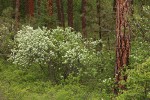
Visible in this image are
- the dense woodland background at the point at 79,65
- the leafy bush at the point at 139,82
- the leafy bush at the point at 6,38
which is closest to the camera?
the leafy bush at the point at 139,82

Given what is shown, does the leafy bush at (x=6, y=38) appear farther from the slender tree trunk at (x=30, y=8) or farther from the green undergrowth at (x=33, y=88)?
the slender tree trunk at (x=30, y=8)

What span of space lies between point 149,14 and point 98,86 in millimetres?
3133

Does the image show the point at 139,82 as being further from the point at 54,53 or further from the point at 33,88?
the point at 54,53

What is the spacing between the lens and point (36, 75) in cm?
1512

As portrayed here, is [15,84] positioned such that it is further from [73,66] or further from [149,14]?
[149,14]

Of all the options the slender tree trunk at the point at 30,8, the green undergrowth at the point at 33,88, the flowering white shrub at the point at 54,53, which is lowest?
the green undergrowth at the point at 33,88

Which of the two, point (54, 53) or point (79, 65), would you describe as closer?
point (79, 65)

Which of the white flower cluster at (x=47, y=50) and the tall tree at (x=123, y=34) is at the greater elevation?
the tall tree at (x=123, y=34)

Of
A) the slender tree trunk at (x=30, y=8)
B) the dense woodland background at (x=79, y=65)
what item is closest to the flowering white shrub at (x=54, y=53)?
the dense woodland background at (x=79, y=65)

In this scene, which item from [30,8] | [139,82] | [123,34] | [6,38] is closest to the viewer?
[139,82]

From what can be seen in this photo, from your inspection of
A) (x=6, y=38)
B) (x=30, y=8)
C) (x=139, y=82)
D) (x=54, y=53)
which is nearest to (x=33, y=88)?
(x=54, y=53)

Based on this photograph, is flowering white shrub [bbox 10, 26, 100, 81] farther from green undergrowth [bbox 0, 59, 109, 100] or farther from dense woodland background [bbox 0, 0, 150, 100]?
green undergrowth [bbox 0, 59, 109, 100]

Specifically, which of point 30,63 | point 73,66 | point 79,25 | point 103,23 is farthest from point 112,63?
point 79,25

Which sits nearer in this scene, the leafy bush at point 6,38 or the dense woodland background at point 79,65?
the dense woodland background at point 79,65
